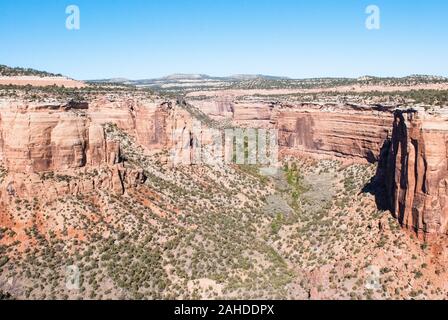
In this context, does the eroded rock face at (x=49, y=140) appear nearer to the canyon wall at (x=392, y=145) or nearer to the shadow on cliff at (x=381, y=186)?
the shadow on cliff at (x=381, y=186)

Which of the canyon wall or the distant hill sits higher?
the distant hill

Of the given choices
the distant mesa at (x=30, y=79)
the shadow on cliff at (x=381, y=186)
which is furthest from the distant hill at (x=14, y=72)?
the shadow on cliff at (x=381, y=186)

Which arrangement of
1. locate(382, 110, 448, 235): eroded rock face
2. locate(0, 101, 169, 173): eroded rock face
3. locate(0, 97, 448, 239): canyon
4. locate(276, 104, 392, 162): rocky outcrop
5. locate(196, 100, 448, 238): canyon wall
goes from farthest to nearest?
locate(276, 104, 392, 162): rocky outcrop
locate(0, 101, 169, 173): eroded rock face
locate(0, 97, 448, 239): canyon
locate(196, 100, 448, 238): canyon wall
locate(382, 110, 448, 235): eroded rock face

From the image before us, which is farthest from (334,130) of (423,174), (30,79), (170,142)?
(30,79)

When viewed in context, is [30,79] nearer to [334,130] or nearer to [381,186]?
[334,130]

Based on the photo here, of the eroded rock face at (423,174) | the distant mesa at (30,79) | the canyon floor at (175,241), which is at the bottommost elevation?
the canyon floor at (175,241)

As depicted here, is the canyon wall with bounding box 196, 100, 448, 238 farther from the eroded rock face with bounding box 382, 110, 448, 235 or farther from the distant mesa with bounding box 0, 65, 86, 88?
the distant mesa with bounding box 0, 65, 86, 88

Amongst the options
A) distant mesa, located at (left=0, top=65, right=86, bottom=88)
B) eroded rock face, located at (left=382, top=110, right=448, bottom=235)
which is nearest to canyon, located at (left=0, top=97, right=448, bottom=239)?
eroded rock face, located at (left=382, top=110, right=448, bottom=235)
